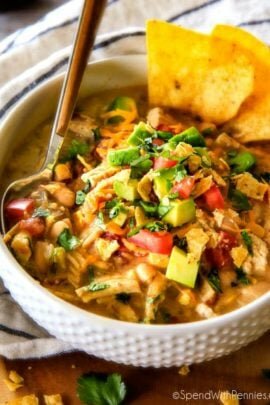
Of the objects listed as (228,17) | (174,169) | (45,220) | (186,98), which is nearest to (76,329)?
(45,220)

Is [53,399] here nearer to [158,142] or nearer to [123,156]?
[123,156]

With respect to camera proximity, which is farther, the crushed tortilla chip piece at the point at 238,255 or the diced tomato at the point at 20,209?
the diced tomato at the point at 20,209

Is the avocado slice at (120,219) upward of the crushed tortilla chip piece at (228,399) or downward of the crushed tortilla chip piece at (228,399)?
upward

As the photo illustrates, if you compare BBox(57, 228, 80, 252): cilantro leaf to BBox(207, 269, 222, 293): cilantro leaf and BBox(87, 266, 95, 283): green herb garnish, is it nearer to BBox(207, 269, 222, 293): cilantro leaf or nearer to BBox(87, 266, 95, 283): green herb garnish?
BBox(87, 266, 95, 283): green herb garnish

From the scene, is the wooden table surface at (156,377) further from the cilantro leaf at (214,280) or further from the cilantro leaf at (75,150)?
the cilantro leaf at (75,150)

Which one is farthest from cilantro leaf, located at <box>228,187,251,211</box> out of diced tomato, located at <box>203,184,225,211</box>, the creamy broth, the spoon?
the spoon

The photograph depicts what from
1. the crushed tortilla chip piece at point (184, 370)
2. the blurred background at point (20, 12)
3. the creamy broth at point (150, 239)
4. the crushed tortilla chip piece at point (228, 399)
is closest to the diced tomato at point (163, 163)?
the creamy broth at point (150, 239)
